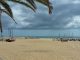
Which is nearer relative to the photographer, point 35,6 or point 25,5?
point 35,6

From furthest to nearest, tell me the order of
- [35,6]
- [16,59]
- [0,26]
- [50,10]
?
[16,59]
[0,26]
[35,6]
[50,10]

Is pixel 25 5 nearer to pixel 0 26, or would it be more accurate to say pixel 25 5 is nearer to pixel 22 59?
pixel 0 26

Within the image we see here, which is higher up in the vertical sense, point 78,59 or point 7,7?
point 7,7

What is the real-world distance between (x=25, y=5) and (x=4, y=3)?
105cm

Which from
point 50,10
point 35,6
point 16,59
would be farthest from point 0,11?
point 16,59

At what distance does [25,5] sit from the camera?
1309 cm

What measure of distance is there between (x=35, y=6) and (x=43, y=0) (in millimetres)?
669

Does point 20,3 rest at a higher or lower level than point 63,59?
higher

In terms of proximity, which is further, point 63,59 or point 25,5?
point 63,59

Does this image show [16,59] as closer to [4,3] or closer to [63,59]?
[63,59]

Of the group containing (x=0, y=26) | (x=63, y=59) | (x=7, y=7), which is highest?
(x=7, y=7)

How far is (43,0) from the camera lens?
38.2 ft

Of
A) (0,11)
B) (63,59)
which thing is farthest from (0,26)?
(63,59)

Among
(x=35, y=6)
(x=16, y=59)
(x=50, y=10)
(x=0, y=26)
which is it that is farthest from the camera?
(x=16, y=59)
